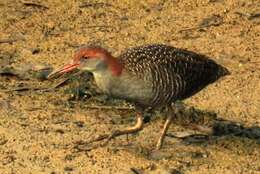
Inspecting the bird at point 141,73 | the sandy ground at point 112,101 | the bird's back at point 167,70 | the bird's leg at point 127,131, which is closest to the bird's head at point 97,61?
the bird at point 141,73

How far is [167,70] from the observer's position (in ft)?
23.8

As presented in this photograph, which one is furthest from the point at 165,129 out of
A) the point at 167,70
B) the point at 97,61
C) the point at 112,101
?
the point at 112,101

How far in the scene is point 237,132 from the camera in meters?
8.00

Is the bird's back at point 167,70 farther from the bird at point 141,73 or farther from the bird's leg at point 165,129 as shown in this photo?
the bird's leg at point 165,129

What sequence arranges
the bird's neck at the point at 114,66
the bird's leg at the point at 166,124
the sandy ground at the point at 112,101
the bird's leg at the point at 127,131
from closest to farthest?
1. the bird's neck at the point at 114,66
2. the sandy ground at the point at 112,101
3. the bird's leg at the point at 127,131
4. the bird's leg at the point at 166,124

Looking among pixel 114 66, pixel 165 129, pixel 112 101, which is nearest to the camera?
pixel 114 66

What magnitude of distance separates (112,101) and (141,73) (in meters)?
1.47

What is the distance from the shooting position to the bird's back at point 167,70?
7.18 metres

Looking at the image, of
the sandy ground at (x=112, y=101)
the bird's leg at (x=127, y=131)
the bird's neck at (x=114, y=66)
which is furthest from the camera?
the bird's leg at (x=127, y=131)

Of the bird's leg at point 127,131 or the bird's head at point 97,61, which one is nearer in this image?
the bird's head at point 97,61

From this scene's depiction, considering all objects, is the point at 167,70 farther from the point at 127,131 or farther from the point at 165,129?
the point at 127,131

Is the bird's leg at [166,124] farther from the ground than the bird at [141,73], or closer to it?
closer to it

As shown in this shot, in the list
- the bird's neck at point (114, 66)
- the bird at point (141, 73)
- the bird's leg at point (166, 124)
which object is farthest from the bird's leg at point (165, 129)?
the bird's neck at point (114, 66)

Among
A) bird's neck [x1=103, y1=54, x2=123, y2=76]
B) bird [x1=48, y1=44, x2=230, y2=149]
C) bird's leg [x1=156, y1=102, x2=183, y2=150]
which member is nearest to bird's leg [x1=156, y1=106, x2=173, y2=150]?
bird's leg [x1=156, y1=102, x2=183, y2=150]
